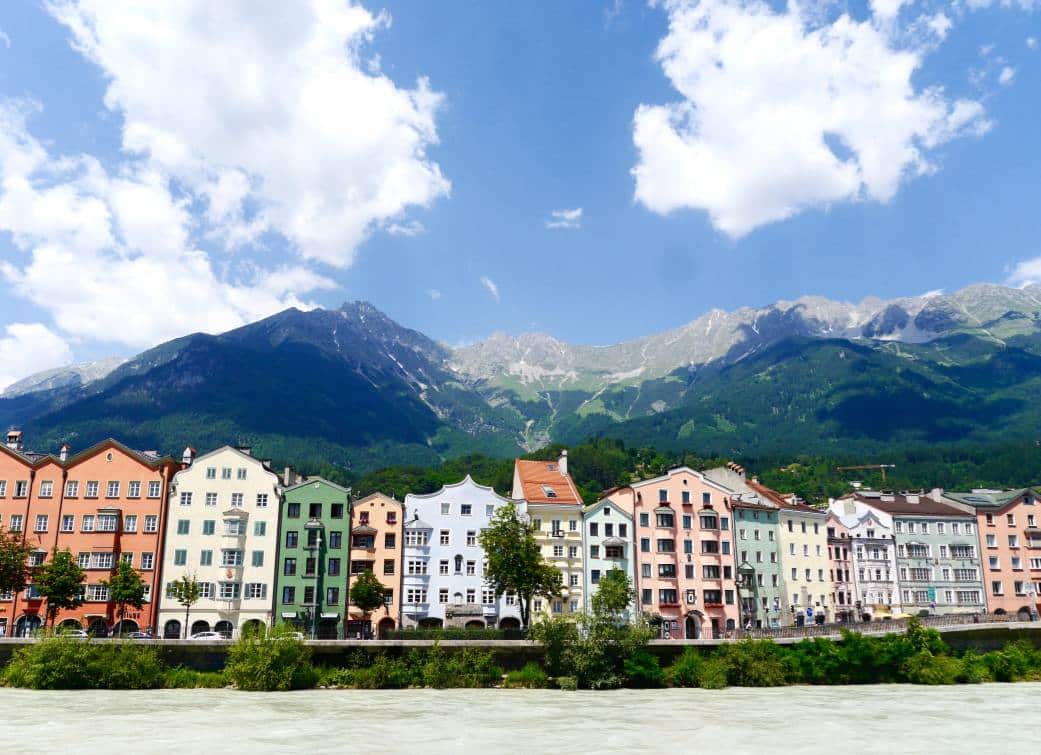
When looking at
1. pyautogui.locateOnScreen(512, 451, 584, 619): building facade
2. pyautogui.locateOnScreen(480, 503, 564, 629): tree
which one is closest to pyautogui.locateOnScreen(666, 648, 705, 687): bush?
pyautogui.locateOnScreen(480, 503, 564, 629): tree

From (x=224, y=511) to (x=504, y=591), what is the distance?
98.8 feet

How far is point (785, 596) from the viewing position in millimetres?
95562

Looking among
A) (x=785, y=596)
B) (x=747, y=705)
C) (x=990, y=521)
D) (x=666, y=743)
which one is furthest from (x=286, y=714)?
(x=990, y=521)

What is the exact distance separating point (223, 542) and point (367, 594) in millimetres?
17053

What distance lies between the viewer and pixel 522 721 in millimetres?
44656

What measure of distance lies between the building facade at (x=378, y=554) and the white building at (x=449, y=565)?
1004 mm

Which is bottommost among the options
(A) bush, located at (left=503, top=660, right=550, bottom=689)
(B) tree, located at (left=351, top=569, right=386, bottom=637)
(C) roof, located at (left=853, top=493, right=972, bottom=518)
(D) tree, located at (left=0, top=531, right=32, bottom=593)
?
(A) bush, located at (left=503, top=660, right=550, bottom=689)

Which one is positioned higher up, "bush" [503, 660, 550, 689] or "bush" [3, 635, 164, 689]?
"bush" [3, 635, 164, 689]

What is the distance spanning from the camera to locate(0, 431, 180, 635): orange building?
255ft

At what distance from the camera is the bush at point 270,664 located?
5550 cm

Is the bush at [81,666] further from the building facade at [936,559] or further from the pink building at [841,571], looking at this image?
the building facade at [936,559]

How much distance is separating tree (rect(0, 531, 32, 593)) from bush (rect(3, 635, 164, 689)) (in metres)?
16.1

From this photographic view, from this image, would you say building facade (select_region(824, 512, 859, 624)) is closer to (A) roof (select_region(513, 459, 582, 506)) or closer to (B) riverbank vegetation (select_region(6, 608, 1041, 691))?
(B) riverbank vegetation (select_region(6, 608, 1041, 691))

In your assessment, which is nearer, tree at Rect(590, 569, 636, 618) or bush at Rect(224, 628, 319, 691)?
bush at Rect(224, 628, 319, 691)
